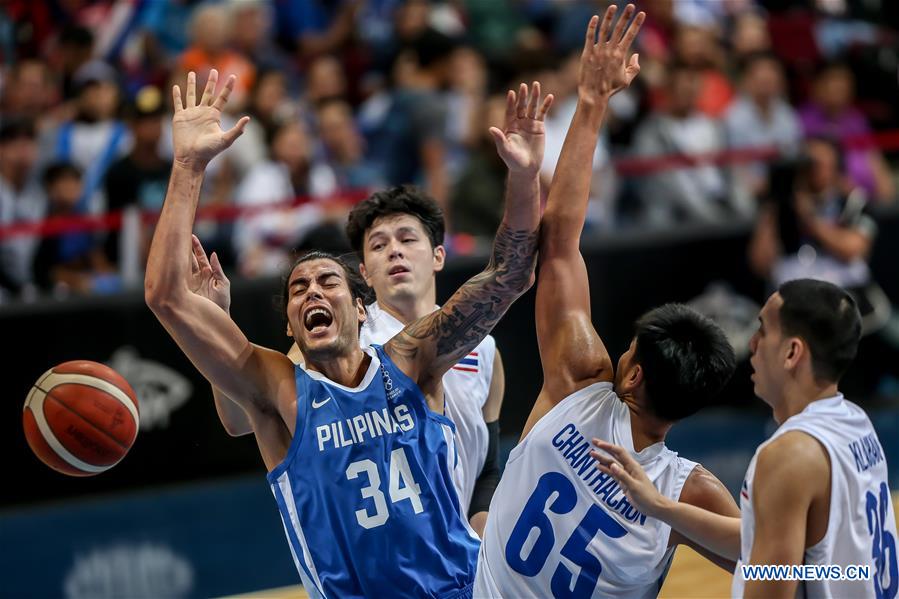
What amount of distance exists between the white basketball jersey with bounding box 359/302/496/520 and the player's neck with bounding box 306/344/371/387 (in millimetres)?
873

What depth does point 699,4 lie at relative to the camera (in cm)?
1554

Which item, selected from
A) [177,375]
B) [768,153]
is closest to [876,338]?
[768,153]

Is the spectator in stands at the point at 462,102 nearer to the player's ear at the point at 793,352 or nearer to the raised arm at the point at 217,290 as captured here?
the raised arm at the point at 217,290

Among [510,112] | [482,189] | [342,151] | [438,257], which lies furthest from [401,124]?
[510,112]

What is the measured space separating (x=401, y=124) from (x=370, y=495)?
7485 millimetres

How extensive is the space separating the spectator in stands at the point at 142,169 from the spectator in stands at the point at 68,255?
15 cm

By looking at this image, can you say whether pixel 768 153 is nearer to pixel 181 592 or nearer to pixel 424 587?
pixel 181 592

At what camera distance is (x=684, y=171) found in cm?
1241

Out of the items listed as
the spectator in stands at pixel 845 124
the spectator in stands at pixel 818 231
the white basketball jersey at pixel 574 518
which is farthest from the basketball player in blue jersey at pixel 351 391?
the spectator in stands at pixel 845 124

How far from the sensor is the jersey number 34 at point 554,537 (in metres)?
4.43

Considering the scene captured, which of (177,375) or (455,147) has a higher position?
(455,147)

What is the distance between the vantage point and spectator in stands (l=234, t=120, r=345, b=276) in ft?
34.7

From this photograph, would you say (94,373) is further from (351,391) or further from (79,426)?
(351,391)

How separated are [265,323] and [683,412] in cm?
642
